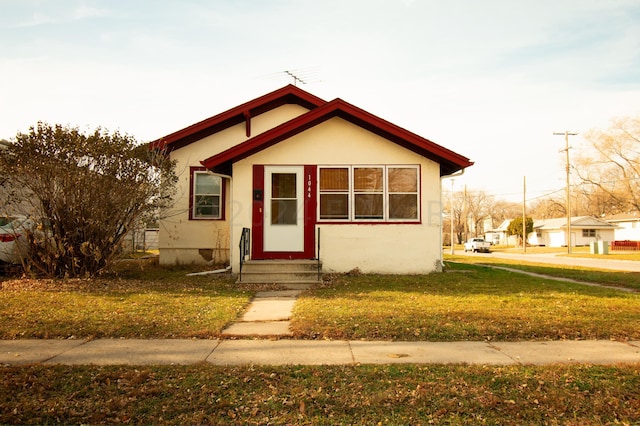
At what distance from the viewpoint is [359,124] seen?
12523 millimetres

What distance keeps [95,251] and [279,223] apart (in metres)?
4.45

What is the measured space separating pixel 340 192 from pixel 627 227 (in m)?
61.0

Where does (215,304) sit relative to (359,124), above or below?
below

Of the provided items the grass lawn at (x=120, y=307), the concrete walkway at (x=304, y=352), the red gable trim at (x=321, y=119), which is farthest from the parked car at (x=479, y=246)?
the concrete walkway at (x=304, y=352)

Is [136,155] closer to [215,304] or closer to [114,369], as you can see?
[215,304]

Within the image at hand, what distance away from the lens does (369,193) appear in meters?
12.6

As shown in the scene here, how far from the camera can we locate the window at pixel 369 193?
1252 centimetres

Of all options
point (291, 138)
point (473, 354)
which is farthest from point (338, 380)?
point (291, 138)

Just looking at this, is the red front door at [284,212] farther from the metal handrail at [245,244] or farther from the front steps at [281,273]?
the front steps at [281,273]

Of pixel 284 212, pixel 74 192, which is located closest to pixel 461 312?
pixel 284 212

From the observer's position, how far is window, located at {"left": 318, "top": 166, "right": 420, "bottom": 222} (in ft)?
41.1

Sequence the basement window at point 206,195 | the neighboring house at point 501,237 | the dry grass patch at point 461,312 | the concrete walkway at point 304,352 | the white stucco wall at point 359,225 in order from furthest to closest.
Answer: the neighboring house at point 501,237, the basement window at point 206,195, the white stucco wall at point 359,225, the dry grass patch at point 461,312, the concrete walkway at point 304,352

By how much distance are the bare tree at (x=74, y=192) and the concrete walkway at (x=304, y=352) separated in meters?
5.10

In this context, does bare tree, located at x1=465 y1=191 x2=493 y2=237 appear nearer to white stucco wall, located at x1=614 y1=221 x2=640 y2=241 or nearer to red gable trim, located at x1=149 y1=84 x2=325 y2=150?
white stucco wall, located at x1=614 y1=221 x2=640 y2=241
